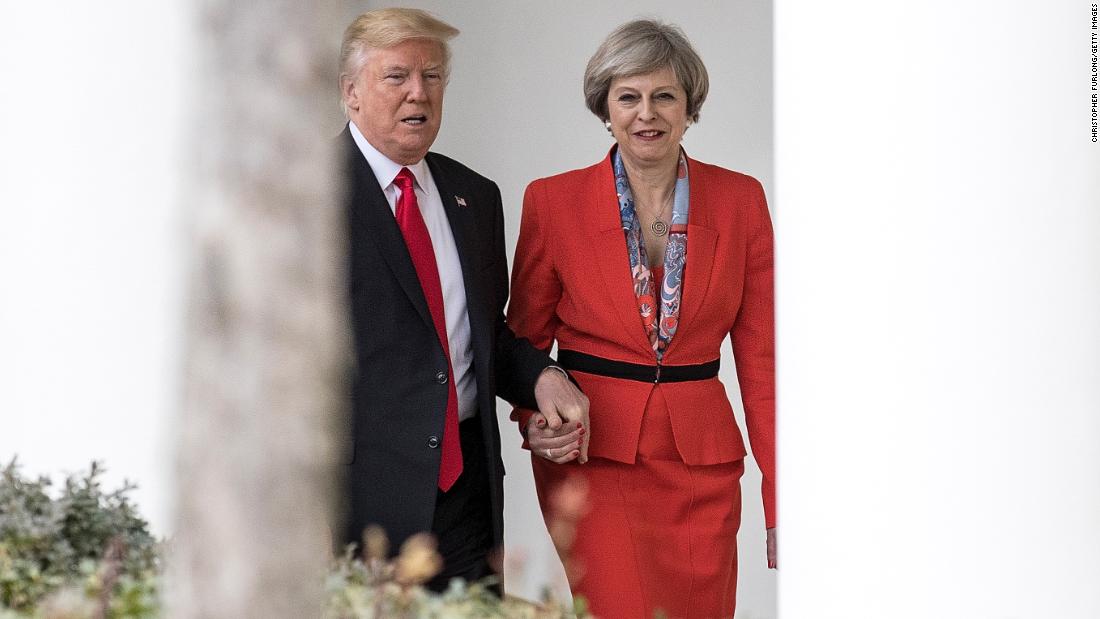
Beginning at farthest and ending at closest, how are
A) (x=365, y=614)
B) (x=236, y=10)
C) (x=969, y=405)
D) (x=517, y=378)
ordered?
(x=517, y=378)
(x=365, y=614)
(x=969, y=405)
(x=236, y=10)

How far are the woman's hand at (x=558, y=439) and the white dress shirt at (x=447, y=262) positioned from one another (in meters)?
0.17

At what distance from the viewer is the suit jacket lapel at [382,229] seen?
131 inches

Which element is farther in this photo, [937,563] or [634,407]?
[634,407]

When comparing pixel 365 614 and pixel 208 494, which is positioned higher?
pixel 208 494

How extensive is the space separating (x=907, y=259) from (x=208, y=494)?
47.4 inches

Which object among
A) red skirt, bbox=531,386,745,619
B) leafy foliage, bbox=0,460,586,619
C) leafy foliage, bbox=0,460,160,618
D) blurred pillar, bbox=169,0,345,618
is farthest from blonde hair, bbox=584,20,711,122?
blurred pillar, bbox=169,0,345,618

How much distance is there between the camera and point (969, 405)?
2199 mm

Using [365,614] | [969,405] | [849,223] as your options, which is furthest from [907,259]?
[365,614]

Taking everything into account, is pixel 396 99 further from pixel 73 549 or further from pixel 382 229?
pixel 73 549

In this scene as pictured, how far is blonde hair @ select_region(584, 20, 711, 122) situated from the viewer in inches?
145

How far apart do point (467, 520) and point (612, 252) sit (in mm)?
815

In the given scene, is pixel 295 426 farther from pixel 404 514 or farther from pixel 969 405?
pixel 404 514

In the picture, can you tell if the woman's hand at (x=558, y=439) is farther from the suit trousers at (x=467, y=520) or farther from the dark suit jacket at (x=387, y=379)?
the dark suit jacket at (x=387, y=379)

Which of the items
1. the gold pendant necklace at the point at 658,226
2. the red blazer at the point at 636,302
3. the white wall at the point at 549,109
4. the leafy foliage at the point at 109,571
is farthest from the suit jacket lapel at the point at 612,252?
the white wall at the point at 549,109
